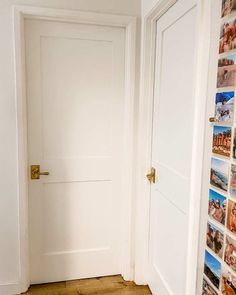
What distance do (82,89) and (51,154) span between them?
0.56 m

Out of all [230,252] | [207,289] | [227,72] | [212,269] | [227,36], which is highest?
[227,36]

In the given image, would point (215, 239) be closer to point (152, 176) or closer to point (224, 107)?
point (224, 107)

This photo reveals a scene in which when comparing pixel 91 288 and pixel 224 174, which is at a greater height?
pixel 224 174

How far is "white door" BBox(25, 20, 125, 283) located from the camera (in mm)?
1996

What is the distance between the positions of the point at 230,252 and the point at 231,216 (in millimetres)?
138

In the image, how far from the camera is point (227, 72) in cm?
101

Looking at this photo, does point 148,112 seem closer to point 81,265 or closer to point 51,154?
point 51,154

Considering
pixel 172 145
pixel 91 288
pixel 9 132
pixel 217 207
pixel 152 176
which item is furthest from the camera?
pixel 91 288

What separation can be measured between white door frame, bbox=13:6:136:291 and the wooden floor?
0.08m

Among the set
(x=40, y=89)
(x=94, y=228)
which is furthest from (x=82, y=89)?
(x=94, y=228)

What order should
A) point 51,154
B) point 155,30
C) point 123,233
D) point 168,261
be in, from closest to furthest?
1. point 168,261
2. point 155,30
3. point 51,154
4. point 123,233

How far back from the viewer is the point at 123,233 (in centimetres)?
223

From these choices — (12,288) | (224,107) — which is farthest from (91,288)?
(224,107)

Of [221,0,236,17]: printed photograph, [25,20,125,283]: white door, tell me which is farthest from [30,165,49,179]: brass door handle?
[221,0,236,17]: printed photograph
